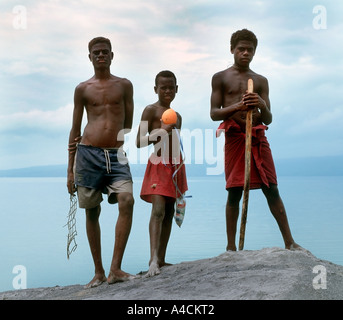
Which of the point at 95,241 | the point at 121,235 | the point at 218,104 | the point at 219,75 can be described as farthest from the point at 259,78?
the point at 95,241

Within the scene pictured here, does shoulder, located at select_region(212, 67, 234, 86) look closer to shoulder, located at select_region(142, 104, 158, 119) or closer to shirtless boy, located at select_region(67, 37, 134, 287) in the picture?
shoulder, located at select_region(142, 104, 158, 119)

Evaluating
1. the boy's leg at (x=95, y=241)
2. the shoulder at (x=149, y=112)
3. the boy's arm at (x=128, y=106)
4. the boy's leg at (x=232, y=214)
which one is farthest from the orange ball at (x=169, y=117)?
the boy's leg at (x=95, y=241)

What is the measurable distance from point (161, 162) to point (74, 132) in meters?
0.97

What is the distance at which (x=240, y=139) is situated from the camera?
578 centimetres

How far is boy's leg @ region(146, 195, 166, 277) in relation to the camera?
17.9 feet

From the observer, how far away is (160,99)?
5.81m

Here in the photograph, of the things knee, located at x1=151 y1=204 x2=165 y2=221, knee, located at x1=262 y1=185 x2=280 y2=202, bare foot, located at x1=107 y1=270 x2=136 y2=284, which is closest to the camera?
bare foot, located at x1=107 y1=270 x2=136 y2=284

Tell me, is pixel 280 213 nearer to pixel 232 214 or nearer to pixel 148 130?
pixel 232 214

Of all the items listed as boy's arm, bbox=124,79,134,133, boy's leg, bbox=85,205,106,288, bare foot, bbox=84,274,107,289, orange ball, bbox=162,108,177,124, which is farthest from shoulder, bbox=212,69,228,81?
bare foot, bbox=84,274,107,289

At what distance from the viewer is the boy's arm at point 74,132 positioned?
571cm

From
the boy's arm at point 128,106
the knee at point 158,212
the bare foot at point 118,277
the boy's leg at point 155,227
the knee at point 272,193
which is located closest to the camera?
the bare foot at point 118,277

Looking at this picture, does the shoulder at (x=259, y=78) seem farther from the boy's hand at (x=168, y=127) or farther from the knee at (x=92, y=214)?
the knee at (x=92, y=214)

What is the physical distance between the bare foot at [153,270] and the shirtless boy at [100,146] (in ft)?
0.71
